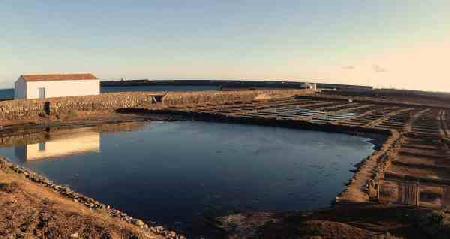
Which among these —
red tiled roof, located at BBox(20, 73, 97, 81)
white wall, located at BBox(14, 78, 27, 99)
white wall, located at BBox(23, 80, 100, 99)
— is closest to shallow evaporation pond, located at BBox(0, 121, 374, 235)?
white wall, located at BBox(23, 80, 100, 99)

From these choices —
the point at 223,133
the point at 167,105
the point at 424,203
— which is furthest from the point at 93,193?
the point at 167,105

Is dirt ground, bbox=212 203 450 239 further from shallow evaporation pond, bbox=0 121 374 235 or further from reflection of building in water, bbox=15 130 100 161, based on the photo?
reflection of building in water, bbox=15 130 100 161

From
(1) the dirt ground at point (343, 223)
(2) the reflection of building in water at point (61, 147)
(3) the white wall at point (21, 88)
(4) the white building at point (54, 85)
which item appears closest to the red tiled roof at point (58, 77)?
(4) the white building at point (54, 85)

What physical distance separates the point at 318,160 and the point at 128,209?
16992mm

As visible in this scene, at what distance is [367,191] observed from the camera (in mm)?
22859

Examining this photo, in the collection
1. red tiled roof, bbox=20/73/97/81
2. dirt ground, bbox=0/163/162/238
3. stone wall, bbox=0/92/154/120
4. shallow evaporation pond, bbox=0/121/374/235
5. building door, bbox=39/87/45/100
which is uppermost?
red tiled roof, bbox=20/73/97/81

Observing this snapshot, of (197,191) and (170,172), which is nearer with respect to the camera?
(197,191)

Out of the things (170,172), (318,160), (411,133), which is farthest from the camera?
(411,133)

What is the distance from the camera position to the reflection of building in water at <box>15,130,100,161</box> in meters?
33.2

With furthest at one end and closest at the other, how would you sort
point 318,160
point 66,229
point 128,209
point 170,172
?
point 318,160 < point 170,172 < point 128,209 < point 66,229

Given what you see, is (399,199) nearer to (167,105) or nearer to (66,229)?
(66,229)

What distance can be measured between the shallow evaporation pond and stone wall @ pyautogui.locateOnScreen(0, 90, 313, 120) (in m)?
8.37

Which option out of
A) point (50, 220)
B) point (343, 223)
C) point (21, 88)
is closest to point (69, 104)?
point (21, 88)

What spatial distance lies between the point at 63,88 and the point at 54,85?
1.36 metres
